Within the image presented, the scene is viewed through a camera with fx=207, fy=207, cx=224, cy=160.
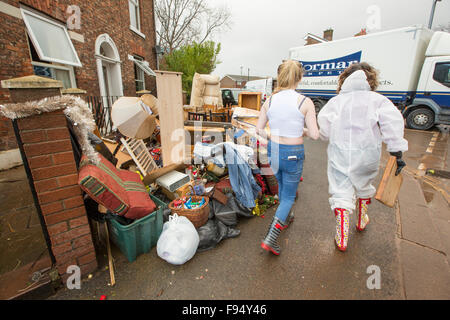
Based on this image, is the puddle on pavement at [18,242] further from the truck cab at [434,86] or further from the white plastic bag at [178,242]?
the truck cab at [434,86]

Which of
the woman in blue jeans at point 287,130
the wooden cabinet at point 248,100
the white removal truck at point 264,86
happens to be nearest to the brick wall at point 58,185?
the woman in blue jeans at point 287,130

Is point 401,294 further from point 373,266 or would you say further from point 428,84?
point 428,84

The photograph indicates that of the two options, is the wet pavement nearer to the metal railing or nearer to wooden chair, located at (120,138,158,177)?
wooden chair, located at (120,138,158,177)

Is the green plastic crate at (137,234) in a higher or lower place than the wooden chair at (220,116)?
lower

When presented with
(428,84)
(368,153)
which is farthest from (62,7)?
(428,84)

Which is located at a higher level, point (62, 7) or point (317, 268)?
point (62, 7)

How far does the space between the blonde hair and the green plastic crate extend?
5.76ft

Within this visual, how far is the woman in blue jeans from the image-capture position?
1.88 meters

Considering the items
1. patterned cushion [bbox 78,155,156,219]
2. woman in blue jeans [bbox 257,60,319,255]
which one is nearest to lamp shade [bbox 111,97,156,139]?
patterned cushion [bbox 78,155,156,219]

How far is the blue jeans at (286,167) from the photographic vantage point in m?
1.95

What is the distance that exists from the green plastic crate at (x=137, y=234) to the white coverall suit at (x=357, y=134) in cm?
186
